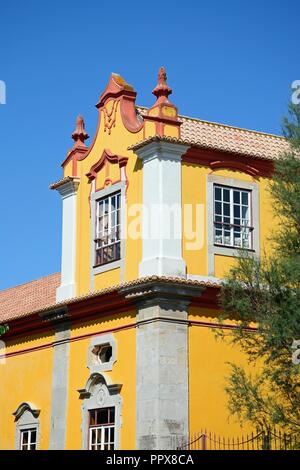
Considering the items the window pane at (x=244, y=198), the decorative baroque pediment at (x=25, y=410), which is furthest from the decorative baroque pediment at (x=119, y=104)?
the decorative baroque pediment at (x=25, y=410)

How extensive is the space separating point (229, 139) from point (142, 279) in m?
5.02

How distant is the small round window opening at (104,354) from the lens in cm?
2442

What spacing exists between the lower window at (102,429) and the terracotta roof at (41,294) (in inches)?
111

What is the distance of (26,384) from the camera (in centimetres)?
2736

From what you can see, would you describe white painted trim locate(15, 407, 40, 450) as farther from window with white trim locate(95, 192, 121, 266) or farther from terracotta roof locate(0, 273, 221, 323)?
window with white trim locate(95, 192, 121, 266)

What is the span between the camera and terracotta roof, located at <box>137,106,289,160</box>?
24.5 meters

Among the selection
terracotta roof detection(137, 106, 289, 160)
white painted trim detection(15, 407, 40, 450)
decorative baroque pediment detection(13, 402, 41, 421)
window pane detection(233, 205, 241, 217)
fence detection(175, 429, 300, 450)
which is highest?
terracotta roof detection(137, 106, 289, 160)

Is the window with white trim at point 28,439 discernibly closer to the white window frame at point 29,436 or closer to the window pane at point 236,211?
the white window frame at point 29,436

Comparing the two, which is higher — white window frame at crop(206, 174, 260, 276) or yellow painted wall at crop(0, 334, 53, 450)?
white window frame at crop(206, 174, 260, 276)

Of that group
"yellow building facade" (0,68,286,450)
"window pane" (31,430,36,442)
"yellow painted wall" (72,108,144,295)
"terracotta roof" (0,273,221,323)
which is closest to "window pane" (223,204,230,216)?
"yellow building facade" (0,68,286,450)

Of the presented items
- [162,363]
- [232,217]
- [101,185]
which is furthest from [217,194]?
[162,363]

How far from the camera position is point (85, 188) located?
2638 cm

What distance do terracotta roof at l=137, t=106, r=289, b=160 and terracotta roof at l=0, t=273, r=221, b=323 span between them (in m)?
3.42

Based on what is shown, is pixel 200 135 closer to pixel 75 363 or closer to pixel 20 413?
pixel 75 363
